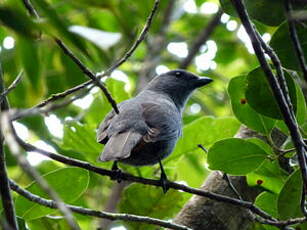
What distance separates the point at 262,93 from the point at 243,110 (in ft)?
1.51

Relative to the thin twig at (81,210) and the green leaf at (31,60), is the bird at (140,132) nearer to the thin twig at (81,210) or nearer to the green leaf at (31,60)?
the thin twig at (81,210)

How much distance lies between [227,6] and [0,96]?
4.07 feet

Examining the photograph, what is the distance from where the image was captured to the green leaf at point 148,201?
3.70m

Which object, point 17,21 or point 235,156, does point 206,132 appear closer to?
point 235,156

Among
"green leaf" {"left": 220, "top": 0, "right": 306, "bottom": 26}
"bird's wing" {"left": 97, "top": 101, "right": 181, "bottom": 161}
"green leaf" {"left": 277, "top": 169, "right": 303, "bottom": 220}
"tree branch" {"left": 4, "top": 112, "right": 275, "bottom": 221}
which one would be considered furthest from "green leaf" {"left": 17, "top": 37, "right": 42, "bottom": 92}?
"bird's wing" {"left": 97, "top": 101, "right": 181, "bottom": 161}

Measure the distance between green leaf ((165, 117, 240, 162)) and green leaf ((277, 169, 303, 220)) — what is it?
4.58 ft

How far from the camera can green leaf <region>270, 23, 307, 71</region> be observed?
2859mm

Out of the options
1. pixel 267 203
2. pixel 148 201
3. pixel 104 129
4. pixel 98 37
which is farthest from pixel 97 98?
pixel 98 37

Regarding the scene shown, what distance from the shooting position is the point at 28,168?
1.44 meters

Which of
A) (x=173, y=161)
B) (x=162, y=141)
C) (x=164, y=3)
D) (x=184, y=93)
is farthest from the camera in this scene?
(x=184, y=93)

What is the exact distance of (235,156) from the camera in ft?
10.6

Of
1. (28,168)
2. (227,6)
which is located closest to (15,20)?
(28,168)

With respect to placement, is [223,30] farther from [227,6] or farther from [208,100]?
[227,6]

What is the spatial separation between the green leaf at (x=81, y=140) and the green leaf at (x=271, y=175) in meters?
1.29
